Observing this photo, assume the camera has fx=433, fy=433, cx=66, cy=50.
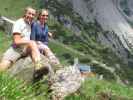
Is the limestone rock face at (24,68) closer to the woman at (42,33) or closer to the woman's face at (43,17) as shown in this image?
the woman at (42,33)

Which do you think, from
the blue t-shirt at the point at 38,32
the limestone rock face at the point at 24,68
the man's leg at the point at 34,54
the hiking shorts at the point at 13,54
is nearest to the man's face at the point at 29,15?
the blue t-shirt at the point at 38,32

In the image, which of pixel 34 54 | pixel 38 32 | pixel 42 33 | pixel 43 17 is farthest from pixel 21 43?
pixel 42 33

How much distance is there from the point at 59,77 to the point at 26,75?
107cm

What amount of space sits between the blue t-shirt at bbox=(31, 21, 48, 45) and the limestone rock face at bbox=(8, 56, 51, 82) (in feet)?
5.22

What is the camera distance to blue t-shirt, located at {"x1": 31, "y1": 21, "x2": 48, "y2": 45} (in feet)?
50.6

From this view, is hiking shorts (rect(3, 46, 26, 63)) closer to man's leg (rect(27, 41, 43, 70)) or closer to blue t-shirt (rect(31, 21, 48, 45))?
man's leg (rect(27, 41, 43, 70))

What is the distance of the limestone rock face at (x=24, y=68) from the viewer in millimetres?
12289

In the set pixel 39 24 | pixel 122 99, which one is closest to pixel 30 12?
pixel 39 24

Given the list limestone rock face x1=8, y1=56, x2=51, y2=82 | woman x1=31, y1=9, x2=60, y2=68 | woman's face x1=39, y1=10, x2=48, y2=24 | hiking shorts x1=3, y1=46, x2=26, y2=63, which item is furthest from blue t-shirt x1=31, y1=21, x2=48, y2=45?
limestone rock face x1=8, y1=56, x2=51, y2=82

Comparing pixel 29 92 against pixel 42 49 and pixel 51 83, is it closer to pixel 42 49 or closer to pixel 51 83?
pixel 51 83

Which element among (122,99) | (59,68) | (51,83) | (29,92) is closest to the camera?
(29,92)

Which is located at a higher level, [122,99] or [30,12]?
[30,12]

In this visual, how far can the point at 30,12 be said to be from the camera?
1448cm

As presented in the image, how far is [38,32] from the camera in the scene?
15.6 meters
